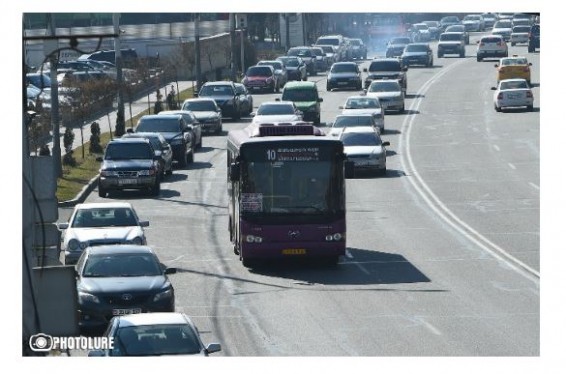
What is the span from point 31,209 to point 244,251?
44.8 feet

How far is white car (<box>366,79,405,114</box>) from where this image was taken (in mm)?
70812

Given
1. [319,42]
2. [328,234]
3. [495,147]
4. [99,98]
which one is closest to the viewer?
[328,234]

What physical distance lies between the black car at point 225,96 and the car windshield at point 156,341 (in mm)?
48326

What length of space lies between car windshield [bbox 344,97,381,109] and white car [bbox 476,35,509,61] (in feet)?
122

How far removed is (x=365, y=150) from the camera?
49844 mm

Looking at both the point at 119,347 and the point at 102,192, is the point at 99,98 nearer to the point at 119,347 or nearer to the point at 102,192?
the point at 102,192

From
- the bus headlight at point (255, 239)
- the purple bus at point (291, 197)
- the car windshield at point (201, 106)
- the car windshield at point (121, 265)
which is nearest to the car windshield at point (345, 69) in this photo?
the car windshield at point (201, 106)

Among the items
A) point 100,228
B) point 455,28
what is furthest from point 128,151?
point 455,28

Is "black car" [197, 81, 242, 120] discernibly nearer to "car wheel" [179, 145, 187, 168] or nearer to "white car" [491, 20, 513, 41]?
"car wheel" [179, 145, 187, 168]

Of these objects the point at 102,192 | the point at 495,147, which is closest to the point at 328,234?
the point at 102,192

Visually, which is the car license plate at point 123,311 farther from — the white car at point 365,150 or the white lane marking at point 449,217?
the white car at point 365,150

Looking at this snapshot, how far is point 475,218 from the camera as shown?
40.1 metres

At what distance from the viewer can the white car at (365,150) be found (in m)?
49.5

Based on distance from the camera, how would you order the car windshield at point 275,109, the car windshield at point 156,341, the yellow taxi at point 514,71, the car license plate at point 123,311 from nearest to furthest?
the car windshield at point 156,341 → the car license plate at point 123,311 → the car windshield at point 275,109 → the yellow taxi at point 514,71
